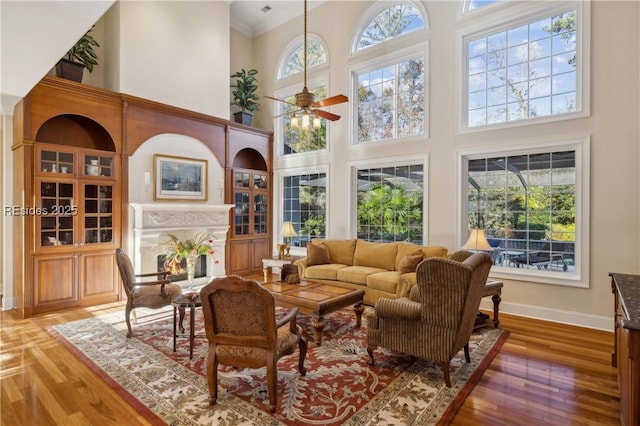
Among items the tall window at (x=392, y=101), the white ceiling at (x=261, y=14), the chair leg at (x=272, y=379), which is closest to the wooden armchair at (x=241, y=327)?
the chair leg at (x=272, y=379)

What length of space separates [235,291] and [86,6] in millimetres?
2182

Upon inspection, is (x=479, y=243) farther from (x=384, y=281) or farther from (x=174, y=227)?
(x=174, y=227)

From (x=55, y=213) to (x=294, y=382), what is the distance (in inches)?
173

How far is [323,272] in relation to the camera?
5617 millimetres

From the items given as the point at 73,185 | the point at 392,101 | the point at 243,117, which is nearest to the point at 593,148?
the point at 392,101

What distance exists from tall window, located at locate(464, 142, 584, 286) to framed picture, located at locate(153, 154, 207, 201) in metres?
4.93

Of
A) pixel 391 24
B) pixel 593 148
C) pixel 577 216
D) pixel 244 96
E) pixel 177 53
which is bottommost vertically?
pixel 577 216

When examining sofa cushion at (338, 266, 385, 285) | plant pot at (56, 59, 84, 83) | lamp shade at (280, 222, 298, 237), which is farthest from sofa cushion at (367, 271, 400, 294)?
plant pot at (56, 59, 84, 83)

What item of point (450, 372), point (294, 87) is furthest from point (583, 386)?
point (294, 87)

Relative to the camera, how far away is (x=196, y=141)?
6695mm

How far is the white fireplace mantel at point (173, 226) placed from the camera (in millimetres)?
5695

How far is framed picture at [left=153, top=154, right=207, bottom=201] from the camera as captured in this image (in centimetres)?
607

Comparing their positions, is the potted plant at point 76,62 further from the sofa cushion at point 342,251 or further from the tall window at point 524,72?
the tall window at point 524,72

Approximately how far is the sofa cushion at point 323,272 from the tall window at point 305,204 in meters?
1.58
